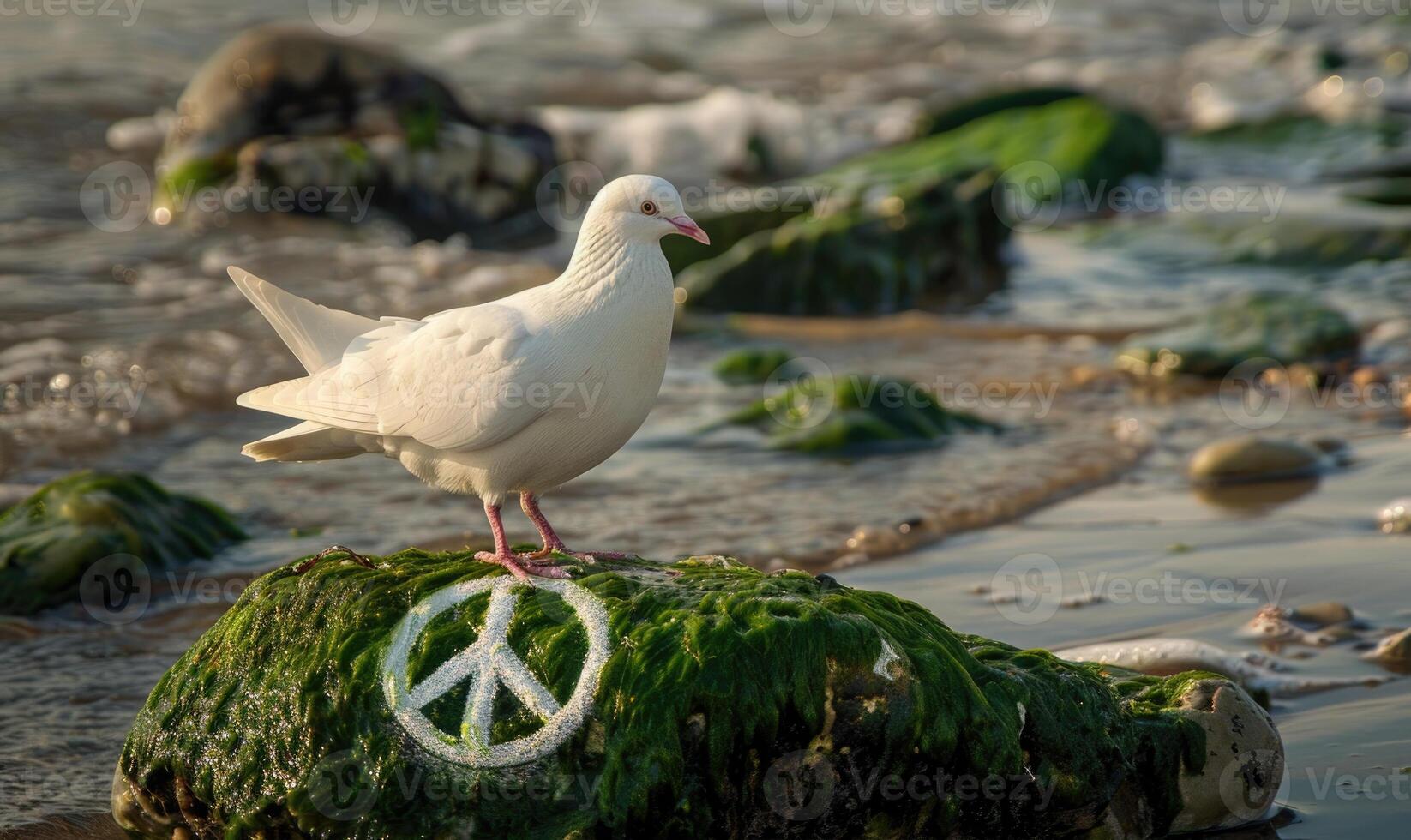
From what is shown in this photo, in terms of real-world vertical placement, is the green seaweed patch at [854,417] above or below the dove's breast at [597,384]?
below

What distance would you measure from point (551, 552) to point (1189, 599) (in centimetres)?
285

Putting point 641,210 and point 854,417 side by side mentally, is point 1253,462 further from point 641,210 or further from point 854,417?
point 641,210

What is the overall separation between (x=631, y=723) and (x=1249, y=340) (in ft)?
23.2

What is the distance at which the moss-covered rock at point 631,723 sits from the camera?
3846 millimetres

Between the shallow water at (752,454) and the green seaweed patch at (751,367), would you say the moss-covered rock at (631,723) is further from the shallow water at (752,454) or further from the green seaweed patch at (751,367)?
the green seaweed patch at (751,367)

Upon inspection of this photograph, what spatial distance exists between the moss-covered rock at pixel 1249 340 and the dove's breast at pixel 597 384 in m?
6.16

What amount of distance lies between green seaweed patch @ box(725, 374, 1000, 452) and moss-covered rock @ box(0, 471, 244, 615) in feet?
9.90

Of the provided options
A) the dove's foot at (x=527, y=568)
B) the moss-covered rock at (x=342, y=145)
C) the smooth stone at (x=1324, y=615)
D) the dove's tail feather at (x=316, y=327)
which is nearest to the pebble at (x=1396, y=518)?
the smooth stone at (x=1324, y=615)

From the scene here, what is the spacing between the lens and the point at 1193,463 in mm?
7750

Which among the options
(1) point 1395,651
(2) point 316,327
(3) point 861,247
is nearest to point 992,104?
(3) point 861,247

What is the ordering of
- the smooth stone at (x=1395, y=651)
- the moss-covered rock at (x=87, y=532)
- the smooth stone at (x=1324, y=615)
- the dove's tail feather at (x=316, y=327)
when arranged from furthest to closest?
1. the moss-covered rock at (x=87, y=532)
2. the smooth stone at (x=1324, y=615)
3. the smooth stone at (x=1395, y=651)
4. the dove's tail feather at (x=316, y=327)

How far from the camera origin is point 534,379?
166 inches

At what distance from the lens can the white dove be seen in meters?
4.20

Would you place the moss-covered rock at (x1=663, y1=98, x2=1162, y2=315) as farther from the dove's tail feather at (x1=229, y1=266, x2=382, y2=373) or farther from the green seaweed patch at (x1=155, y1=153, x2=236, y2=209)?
the dove's tail feather at (x1=229, y1=266, x2=382, y2=373)
